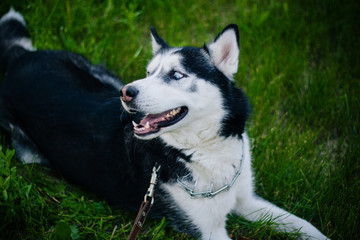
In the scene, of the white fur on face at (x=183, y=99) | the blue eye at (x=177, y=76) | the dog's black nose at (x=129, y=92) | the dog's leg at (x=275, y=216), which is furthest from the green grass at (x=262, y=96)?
the blue eye at (x=177, y=76)

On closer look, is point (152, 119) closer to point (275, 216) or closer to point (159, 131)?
point (159, 131)

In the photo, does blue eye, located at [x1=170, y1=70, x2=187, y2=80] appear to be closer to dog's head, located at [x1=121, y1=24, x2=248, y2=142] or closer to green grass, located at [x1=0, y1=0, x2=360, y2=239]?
dog's head, located at [x1=121, y1=24, x2=248, y2=142]

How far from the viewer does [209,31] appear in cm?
425

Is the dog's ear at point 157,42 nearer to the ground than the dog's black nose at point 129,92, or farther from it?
farther from it

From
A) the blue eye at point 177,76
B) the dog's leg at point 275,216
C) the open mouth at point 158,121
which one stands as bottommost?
the dog's leg at point 275,216

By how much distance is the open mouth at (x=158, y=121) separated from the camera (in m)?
1.94

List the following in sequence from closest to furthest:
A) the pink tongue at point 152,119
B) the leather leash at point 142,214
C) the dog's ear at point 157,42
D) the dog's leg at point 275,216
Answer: the leather leash at point 142,214, the pink tongue at point 152,119, the dog's leg at point 275,216, the dog's ear at point 157,42

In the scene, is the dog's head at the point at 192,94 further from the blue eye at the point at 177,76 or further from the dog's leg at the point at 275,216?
the dog's leg at the point at 275,216

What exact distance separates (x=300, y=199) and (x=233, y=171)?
768 millimetres

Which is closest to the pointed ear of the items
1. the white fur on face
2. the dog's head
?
the dog's head

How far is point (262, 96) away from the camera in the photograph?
3287 millimetres

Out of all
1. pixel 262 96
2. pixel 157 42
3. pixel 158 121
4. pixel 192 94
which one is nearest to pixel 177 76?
pixel 192 94

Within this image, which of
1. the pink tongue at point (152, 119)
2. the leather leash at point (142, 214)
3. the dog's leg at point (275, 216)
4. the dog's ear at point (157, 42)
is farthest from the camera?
the dog's ear at point (157, 42)

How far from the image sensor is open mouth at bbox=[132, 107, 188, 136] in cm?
194
